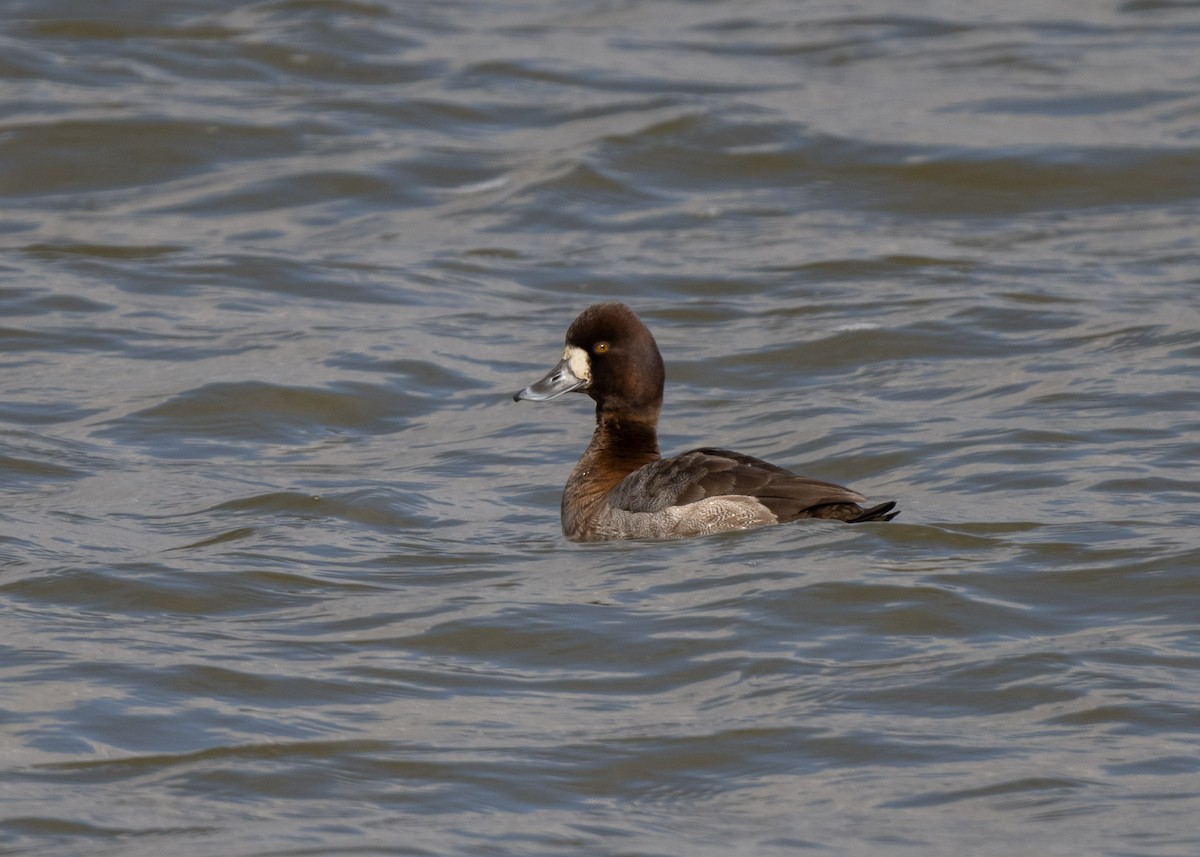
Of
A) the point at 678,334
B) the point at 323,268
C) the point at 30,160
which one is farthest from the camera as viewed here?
the point at 30,160

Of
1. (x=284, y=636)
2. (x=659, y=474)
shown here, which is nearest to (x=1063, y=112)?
(x=659, y=474)

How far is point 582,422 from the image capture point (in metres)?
10.5

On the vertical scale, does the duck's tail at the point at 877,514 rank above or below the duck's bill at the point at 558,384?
below

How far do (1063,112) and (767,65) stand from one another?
273 centimetres

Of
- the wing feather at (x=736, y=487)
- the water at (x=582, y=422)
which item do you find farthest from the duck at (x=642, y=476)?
the water at (x=582, y=422)

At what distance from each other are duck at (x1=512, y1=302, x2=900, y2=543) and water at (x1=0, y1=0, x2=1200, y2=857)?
16 cm

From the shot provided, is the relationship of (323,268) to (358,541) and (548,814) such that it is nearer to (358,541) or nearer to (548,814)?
(358,541)

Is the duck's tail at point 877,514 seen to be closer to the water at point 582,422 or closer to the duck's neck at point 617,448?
the water at point 582,422

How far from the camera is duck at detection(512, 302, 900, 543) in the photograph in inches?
287

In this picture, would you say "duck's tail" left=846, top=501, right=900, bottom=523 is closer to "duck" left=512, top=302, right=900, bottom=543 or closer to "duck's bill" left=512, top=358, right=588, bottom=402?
"duck" left=512, top=302, right=900, bottom=543

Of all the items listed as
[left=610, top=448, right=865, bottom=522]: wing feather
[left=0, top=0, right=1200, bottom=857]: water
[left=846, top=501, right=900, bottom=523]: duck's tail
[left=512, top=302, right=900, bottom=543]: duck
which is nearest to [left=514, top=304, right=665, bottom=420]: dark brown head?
[left=512, top=302, right=900, bottom=543]: duck

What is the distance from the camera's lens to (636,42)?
59.9ft

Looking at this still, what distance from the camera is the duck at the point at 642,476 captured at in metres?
7.30

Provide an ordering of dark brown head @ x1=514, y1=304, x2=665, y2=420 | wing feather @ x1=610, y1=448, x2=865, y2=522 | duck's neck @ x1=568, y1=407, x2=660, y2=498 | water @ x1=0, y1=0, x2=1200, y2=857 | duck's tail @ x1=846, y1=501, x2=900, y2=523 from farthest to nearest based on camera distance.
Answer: dark brown head @ x1=514, y1=304, x2=665, y2=420, duck's neck @ x1=568, y1=407, x2=660, y2=498, wing feather @ x1=610, y1=448, x2=865, y2=522, duck's tail @ x1=846, y1=501, x2=900, y2=523, water @ x1=0, y1=0, x2=1200, y2=857
